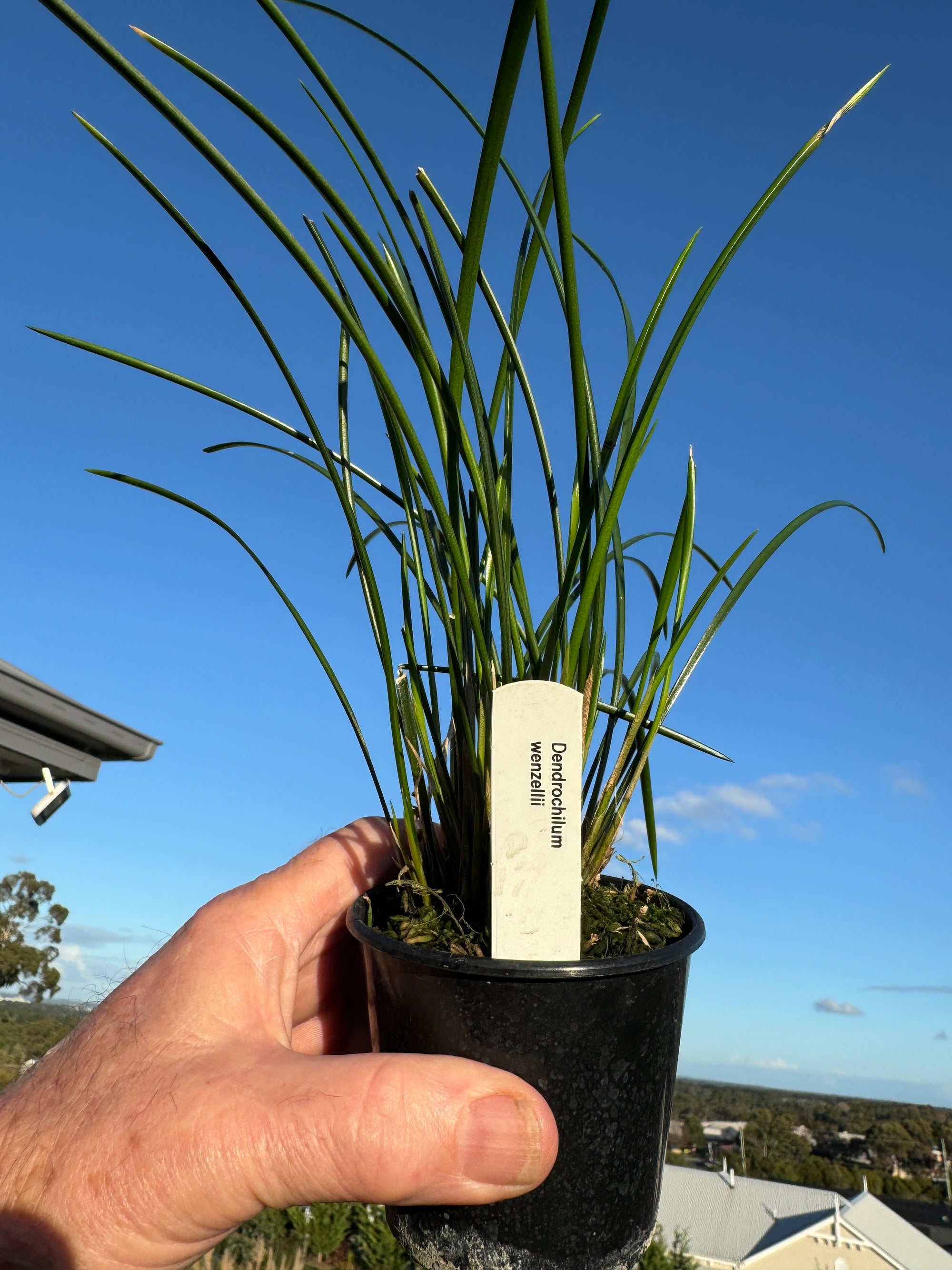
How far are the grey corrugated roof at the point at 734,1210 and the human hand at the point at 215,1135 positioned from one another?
17.9 metres

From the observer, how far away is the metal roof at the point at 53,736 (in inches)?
112

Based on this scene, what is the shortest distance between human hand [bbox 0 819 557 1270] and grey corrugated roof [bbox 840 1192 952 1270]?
57.4 ft

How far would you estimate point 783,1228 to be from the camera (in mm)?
15773

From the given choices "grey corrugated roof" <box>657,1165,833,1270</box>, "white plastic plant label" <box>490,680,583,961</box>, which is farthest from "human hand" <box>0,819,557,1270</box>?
"grey corrugated roof" <box>657,1165,833,1270</box>

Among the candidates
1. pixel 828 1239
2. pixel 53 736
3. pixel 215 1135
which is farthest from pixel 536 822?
pixel 828 1239

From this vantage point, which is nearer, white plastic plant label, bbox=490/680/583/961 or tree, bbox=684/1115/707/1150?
white plastic plant label, bbox=490/680/583/961

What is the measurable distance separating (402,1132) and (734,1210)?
2086 cm

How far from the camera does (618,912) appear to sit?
0.85 metres

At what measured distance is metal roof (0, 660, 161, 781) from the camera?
2.86 meters

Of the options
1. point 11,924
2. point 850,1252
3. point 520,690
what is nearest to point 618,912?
point 520,690

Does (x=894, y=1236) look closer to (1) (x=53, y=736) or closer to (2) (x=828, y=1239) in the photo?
(2) (x=828, y=1239)

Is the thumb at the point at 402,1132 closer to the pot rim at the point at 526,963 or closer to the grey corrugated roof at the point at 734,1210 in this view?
the pot rim at the point at 526,963

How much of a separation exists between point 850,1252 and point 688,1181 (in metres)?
4.59

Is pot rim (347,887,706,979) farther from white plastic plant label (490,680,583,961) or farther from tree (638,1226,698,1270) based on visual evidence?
tree (638,1226,698,1270)
